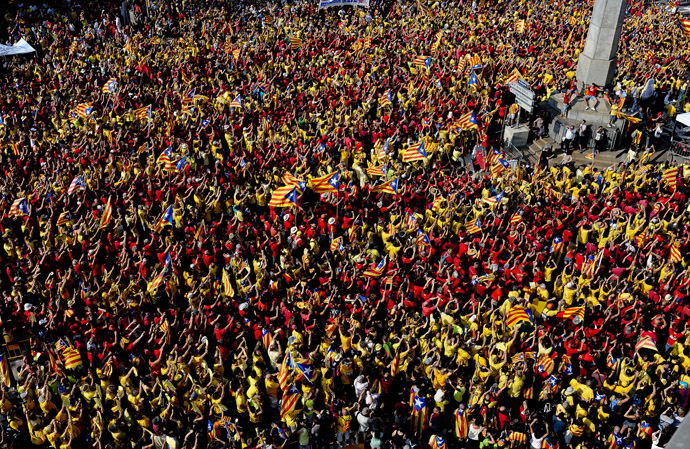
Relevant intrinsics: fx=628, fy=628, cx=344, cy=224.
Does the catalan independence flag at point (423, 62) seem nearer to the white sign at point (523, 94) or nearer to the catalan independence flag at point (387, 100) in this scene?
the catalan independence flag at point (387, 100)

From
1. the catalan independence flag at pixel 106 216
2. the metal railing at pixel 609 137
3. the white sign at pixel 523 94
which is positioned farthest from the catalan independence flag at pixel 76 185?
the metal railing at pixel 609 137

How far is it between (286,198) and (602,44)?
14.4 m

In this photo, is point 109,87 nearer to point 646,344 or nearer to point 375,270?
point 375,270

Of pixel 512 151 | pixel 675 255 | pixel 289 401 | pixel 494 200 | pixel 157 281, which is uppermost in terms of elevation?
pixel 494 200

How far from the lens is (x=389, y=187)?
15688 mm

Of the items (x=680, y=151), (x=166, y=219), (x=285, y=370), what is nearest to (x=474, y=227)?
(x=285, y=370)

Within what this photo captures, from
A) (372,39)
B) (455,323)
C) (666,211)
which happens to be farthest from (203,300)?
(372,39)

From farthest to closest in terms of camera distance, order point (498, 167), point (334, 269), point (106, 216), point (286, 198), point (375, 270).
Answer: point (498, 167) → point (286, 198) → point (106, 216) → point (334, 269) → point (375, 270)

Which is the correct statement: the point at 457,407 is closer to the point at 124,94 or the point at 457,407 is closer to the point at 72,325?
the point at 72,325

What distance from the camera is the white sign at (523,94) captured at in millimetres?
20562

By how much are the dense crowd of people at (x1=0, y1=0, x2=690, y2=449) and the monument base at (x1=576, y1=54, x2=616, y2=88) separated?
0.52 meters

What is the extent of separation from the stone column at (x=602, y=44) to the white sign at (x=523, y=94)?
3771 mm

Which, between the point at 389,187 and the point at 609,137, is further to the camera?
the point at 609,137

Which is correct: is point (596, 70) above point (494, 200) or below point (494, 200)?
Answer: above
